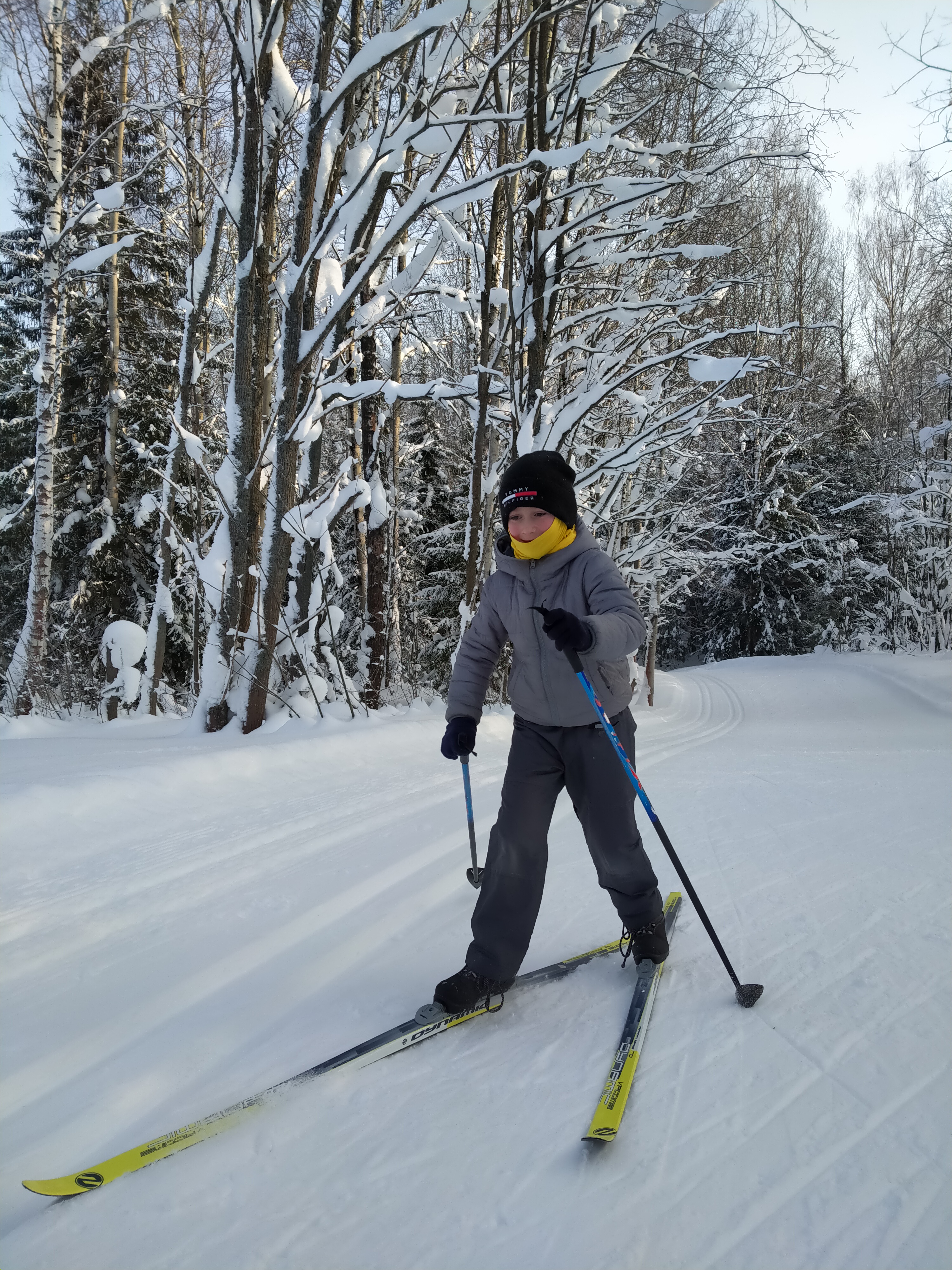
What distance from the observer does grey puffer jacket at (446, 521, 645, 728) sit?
2.55 m

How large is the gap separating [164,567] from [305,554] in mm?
3380

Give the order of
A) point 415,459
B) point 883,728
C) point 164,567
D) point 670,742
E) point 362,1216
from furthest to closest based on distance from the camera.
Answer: point 415,459
point 883,728
point 164,567
point 670,742
point 362,1216

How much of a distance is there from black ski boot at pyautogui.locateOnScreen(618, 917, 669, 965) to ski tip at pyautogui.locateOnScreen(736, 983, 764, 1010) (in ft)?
0.92

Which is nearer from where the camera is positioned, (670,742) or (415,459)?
(670,742)

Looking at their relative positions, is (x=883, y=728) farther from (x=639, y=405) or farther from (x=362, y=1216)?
(x=362, y=1216)

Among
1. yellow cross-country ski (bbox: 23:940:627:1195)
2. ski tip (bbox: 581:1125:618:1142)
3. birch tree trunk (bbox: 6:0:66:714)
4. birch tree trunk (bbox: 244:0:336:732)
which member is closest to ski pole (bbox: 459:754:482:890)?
yellow cross-country ski (bbox: 23:940:627:1195)

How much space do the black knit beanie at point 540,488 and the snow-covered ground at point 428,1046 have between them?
5.34ft

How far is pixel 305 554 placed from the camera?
783 centimetres

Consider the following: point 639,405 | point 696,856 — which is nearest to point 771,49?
point 639,405

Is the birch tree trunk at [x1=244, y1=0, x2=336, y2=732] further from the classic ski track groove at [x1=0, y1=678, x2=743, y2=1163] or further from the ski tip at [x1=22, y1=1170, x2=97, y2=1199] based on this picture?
the ski tip at [x1=22, y1=1170, x2=97, y2=1199]

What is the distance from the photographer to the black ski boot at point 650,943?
8.66 feet

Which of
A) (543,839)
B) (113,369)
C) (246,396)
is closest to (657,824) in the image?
(543,839)

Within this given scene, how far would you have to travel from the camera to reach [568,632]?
236cm

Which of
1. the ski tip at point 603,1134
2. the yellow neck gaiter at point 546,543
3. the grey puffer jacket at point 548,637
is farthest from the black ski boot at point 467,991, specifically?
the yellow neck gaiter at point 546,543
